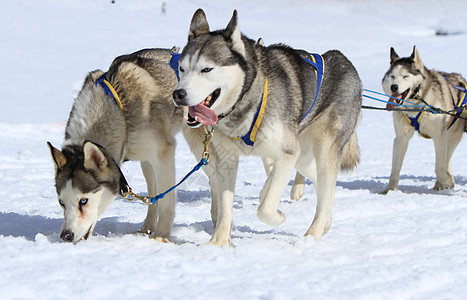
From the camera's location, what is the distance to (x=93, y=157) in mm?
2805

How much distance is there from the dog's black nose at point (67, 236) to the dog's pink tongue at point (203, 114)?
2.78 feet

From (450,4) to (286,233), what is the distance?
43.4 metres

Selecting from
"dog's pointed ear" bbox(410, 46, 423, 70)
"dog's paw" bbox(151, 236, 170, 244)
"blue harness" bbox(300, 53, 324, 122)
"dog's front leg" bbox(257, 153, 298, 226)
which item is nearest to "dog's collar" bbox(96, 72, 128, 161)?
"dog's paw" bbox(151, 236, 170, 244)

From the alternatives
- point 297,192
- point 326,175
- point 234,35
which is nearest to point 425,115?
point 297,192

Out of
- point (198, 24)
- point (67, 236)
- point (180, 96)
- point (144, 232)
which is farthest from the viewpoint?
point (144, 232)

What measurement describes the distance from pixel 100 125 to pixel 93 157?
0.32 m

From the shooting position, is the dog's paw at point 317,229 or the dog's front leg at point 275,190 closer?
the dog's front leg at point 275,190

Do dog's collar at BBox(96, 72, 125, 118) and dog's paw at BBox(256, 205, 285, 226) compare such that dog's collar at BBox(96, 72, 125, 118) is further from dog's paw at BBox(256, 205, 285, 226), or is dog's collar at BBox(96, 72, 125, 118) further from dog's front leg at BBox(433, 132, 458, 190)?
dog's front leg at BBox(433, 132, 458, 190)

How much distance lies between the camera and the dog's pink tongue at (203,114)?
8.36 ft

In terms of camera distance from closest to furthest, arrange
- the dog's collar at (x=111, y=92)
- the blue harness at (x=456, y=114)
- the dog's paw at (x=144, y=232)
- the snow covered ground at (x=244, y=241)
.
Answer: the snow covered ground at (x=244, y=241)
the dog's collar at (x=111, y=92)
the dog's paw at (x=144, y=232)
the blue harness at (x=456, y=114)

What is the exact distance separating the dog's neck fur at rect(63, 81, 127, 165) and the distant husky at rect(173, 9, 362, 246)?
57 cm

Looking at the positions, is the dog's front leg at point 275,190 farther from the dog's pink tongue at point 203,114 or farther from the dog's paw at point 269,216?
the dog's pink tongue at point 203,114

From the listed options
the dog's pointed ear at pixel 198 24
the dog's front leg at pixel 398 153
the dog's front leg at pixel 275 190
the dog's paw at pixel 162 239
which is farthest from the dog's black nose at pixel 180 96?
the dog's front leg at pixel 398 153

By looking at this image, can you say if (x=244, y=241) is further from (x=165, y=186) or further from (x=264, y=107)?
(x=264, y=107)
